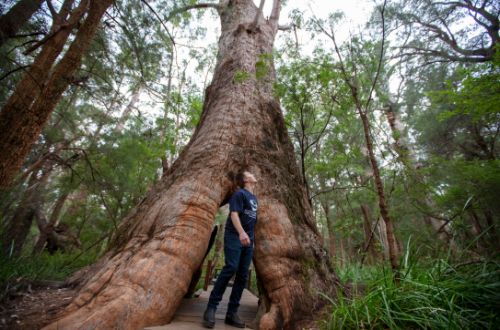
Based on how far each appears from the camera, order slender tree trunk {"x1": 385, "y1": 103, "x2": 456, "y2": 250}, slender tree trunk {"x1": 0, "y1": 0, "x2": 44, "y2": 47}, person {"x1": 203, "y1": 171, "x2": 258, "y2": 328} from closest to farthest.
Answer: person {"x1": 203, "y1": 171, "x2": 258, "y2": 328}
slender tree trunk {"x1": 0, "y1": 0, "x2": 44, "y2": 47}
slender tree trunk {"x1": 385, "y1": 103, "x2": 456, "y2": 250}

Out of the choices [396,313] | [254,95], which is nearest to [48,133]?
[254,95]

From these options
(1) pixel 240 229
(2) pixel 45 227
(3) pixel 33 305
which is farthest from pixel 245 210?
(2) pixel 45 227

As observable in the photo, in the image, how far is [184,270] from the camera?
2207mm

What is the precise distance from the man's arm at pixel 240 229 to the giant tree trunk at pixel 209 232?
0.32 m

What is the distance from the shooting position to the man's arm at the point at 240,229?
7.22ft

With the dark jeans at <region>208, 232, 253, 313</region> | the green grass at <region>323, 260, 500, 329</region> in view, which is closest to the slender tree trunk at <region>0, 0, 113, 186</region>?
the dark jeans at <region>208, 232, 253, 313</region>

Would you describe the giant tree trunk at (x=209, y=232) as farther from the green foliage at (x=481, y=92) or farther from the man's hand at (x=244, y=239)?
the green foliage at (x=481, y=92)

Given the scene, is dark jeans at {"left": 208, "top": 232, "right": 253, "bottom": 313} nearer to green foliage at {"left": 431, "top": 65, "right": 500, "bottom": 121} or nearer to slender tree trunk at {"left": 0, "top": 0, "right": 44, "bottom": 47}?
slender tree trunk at {"left": 0, "top": 0, "right": 44, "bottom": 47}

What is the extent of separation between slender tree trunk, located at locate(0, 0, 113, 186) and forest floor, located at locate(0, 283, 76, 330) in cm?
159

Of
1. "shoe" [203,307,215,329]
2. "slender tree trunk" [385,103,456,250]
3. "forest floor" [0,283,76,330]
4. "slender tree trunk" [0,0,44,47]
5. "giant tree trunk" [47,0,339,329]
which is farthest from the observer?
"slender tree trunk" [385,103,456,250]

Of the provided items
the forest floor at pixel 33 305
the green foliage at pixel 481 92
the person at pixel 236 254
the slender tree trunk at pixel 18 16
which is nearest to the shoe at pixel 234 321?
the person at pixel 236 254

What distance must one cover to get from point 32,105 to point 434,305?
4839mm

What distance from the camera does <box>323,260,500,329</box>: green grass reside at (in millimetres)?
1449

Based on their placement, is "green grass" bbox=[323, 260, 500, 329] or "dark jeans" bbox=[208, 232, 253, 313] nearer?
"green grass" bbox=[323, 260, 500, 329]
